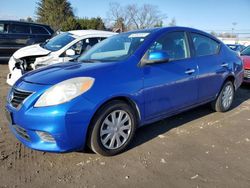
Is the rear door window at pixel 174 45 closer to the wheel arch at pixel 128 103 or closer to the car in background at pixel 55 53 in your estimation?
the wheel arch at pixel 128 103

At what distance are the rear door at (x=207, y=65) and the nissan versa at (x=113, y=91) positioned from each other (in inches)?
0.7

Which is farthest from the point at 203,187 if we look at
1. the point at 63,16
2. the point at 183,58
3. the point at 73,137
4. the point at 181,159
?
the point at 63,16

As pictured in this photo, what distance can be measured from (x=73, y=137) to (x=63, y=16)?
157 ft

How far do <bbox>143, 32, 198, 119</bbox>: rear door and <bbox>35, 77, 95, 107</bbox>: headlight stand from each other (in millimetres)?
898

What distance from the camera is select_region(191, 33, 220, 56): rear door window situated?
4.71 meters

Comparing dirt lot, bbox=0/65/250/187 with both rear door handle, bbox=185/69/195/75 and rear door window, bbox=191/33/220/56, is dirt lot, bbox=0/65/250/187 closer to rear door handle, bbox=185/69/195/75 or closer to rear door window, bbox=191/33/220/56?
rear door handle, bbox=185/69/195/75

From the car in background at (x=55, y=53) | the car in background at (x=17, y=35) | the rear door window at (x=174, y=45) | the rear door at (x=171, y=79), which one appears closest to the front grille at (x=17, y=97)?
the rear door at (x=171, y=79)

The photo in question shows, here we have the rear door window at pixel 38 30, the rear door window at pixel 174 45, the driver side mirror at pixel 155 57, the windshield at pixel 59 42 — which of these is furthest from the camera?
the rear door window at pixel 38 30

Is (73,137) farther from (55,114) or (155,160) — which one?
(155,160)

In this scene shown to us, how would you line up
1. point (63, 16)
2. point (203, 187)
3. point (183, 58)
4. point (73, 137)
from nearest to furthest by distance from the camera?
point (203, 187) < point (73, 137) < point (183, 58) < point (63, 16)

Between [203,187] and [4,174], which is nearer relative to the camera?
[203,187]

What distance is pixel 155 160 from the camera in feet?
11.6

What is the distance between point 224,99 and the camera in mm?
5441

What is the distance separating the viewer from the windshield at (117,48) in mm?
3924
